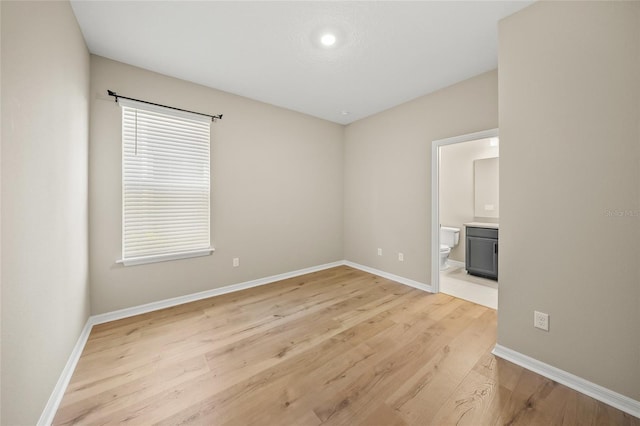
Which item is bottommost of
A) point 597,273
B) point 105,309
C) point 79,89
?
point 105,309

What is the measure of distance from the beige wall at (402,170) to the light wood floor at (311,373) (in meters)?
1.09

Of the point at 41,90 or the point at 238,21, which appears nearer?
the point at 41,90

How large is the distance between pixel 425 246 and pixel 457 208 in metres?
1.88

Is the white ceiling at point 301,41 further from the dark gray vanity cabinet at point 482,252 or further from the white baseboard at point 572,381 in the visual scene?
the white baseboard at point 572,381

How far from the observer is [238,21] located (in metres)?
1.91

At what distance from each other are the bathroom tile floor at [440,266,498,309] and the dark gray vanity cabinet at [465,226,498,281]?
4.9 inches

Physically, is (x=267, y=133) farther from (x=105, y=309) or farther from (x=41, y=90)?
(x=105, y=309)

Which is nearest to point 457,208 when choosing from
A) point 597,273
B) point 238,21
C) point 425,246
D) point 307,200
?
point 425,246

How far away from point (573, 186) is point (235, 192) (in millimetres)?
3340

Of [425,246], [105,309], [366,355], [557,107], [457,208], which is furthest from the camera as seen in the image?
[457,208]

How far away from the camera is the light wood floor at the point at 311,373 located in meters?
1.37

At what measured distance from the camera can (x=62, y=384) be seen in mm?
1539

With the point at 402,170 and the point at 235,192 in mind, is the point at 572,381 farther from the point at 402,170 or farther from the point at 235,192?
the point at 235,192

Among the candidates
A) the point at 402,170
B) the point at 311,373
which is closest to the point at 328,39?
the point at 402,170
